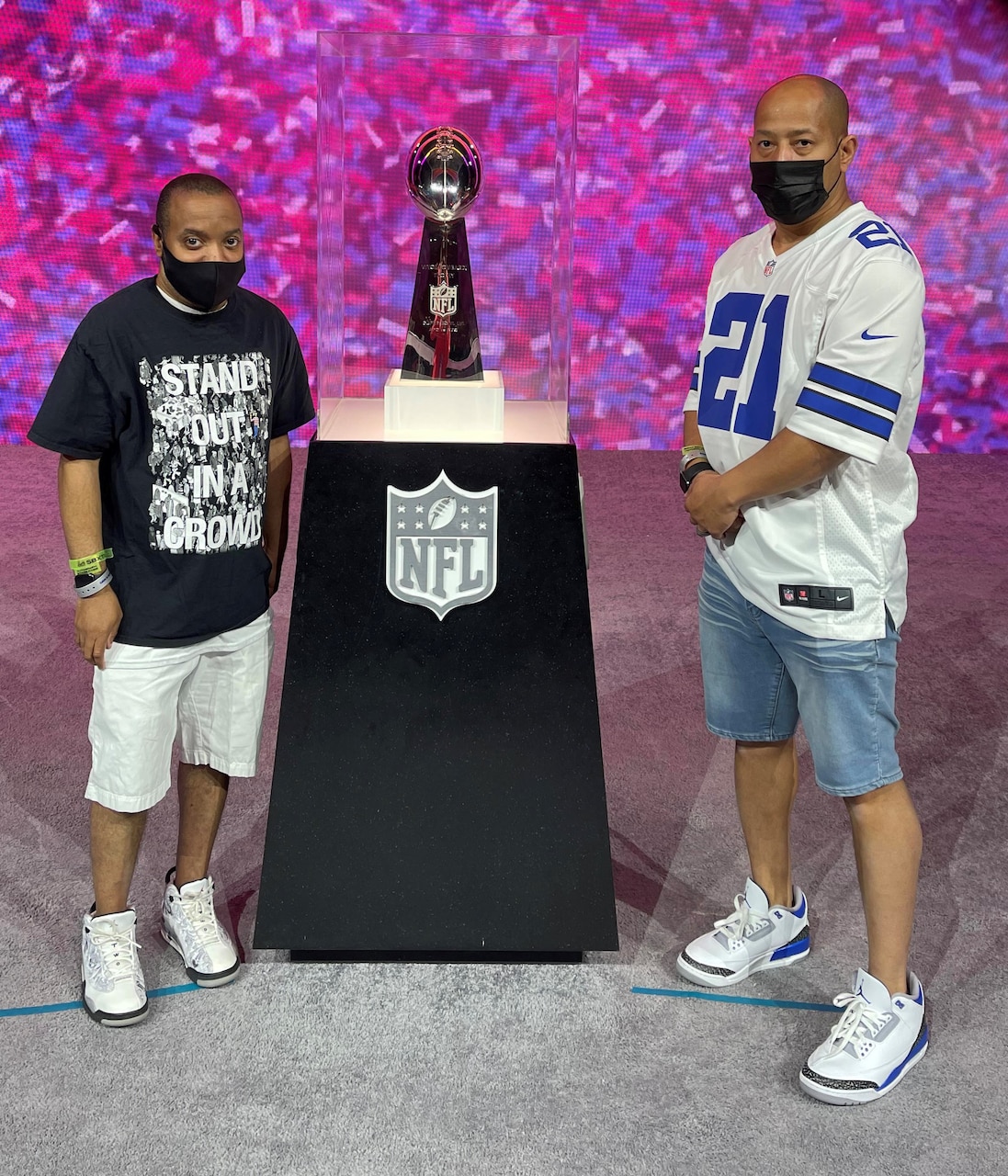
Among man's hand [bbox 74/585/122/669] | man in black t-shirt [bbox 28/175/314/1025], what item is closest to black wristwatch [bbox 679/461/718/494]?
man in black t-shirt [bbox 28/175/314/1025]

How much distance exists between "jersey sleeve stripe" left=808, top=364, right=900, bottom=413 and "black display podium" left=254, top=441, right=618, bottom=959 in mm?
440

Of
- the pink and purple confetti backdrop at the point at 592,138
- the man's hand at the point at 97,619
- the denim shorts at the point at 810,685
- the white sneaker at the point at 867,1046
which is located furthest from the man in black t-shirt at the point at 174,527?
the pink and purple confetti backdrop at the point at 592,138

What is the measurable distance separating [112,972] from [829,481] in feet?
4.14

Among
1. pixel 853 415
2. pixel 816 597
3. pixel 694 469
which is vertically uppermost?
pixel 853 415

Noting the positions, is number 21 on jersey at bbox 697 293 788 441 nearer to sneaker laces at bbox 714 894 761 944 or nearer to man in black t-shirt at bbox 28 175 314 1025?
man in black t-shirt at bbox 28 175 314 1025

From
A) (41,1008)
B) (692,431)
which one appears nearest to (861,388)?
(692,431)

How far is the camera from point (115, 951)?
193cm

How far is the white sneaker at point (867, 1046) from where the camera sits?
5.83ft

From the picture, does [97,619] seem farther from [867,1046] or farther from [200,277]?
[867,1046]

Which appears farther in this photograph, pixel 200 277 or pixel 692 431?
pixel 692 431

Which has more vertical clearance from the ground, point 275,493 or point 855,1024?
point 275,493

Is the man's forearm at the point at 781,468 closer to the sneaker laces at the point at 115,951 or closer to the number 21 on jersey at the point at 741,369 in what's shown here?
the number 21 on jersey at the point at 741,369

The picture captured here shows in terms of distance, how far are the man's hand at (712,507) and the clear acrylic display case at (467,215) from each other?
0.84 feet

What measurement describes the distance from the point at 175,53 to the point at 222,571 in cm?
370
